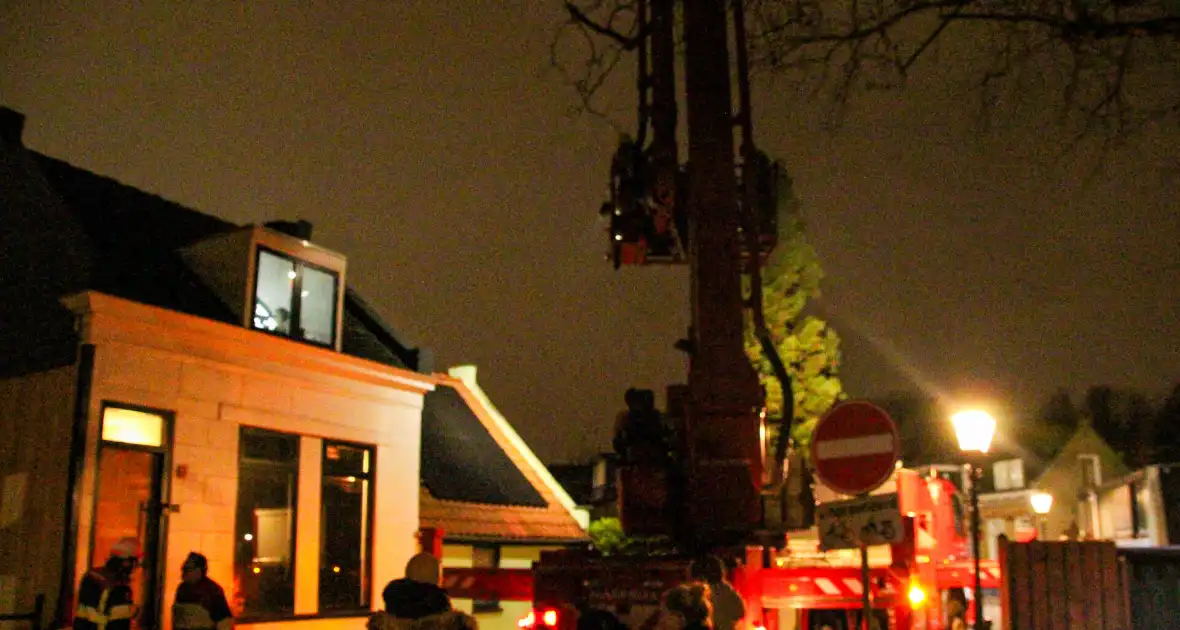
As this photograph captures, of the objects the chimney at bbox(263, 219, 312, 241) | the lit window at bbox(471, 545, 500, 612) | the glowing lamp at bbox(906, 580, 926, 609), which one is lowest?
the lit window at bbox(471, 545, 500, 612)

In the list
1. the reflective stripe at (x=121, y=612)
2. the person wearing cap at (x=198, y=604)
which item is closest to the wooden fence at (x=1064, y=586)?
the person wearing cap at (x=198, y=604)

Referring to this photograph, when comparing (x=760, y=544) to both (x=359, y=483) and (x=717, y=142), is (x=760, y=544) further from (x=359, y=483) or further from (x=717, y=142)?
(x=359, y=483)

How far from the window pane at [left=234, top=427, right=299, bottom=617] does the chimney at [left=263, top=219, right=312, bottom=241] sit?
141 inches

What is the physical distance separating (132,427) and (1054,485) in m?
47.8

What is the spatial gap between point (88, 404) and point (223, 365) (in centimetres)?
200

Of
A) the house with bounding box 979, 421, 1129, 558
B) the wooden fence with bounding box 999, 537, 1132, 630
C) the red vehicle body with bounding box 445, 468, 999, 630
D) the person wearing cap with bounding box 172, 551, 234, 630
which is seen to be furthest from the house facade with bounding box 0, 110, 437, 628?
the house with bounding box 979, 421, 1129, 558

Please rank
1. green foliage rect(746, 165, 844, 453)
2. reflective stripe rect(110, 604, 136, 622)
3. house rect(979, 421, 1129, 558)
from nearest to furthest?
reflective stripe rect(110, 604, 136, 622), green foliage rect(746, 165, 844, 453), house rect(979, 421, 1129, 558)

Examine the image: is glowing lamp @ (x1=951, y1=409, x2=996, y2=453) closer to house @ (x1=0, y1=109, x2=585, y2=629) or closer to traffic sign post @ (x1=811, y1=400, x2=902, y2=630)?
traffic sign post @ (x1=811, y1=400, x2=902, y2=630)

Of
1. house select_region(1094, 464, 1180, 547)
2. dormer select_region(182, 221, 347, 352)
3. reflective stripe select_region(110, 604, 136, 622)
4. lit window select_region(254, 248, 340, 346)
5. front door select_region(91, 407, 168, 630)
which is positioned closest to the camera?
reflective stripe select_region(110, 604, 136, 622)

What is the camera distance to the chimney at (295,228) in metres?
16.1

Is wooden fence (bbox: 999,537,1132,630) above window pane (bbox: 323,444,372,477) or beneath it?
beneath

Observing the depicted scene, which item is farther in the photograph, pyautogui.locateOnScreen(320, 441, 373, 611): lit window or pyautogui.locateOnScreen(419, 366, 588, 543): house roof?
pyautogui.locateOnScreen(419, 366, 588, 543): house roof

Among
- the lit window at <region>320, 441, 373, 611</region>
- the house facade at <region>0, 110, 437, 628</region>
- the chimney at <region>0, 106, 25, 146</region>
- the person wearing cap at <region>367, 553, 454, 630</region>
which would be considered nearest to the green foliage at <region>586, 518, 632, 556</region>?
the house facade at <region>0, 110, 437, 628</region>

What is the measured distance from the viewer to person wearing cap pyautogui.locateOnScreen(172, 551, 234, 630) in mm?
9109
